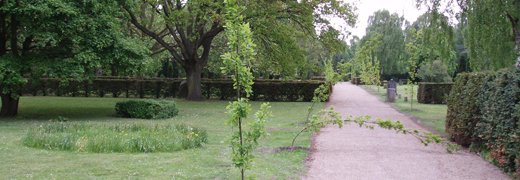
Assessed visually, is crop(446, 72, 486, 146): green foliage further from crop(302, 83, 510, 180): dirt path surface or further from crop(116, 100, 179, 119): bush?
crop(116, 100, 179, 119): bush

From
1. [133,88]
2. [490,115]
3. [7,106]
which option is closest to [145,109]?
[7,106]

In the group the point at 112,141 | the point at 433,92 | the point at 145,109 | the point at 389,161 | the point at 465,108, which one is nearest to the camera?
the point at 389,161

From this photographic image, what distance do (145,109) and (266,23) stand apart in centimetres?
714

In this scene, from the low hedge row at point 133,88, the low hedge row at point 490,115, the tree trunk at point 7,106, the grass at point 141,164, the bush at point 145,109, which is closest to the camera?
the grass at point 141,164

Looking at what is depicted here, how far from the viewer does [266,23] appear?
16516 mm

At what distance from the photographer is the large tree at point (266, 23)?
1628cm

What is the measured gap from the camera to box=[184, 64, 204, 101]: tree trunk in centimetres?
2095

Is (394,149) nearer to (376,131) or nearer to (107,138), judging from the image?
(376,131)

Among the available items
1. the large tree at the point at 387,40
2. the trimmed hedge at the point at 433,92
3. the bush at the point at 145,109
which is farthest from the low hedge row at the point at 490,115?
the large tree at the point at 387,40

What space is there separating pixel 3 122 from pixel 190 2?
9081 millimetres

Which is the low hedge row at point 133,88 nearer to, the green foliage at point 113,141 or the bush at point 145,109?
the bush at point 145,109

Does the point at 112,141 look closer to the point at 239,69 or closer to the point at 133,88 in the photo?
the point at 239,69

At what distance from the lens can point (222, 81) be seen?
77.2ft

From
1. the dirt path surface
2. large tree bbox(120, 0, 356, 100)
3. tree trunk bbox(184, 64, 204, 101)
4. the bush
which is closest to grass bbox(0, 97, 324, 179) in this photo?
the dirt path surface
